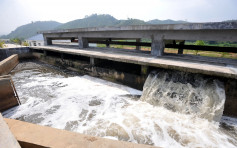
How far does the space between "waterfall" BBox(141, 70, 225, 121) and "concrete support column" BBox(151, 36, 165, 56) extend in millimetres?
2078

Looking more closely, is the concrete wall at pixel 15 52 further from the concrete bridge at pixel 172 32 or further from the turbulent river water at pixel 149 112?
the turbulent river water at pixel 149 112

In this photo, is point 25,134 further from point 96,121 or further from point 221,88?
point 221,88

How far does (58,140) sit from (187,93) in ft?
16.0

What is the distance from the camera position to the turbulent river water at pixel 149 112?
3826 mm

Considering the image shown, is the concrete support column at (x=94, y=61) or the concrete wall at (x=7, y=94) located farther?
the concrete support column at (x=94, y=61)

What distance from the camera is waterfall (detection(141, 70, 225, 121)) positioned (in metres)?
4.37

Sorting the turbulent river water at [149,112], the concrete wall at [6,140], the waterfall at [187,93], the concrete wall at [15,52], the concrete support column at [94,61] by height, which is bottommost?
the turbulent river water at [149,112]

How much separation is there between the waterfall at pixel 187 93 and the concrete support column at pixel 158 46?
2.08 metres

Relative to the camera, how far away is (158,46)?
24.9 feet

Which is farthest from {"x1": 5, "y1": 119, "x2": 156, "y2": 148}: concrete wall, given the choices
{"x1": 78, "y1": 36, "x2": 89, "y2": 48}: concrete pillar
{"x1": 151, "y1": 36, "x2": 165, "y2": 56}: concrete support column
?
{"x1": 78, "y1": 36, "x2": 89, "y2": 48}: concrete pillar

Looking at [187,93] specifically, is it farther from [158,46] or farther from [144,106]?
[158,46]

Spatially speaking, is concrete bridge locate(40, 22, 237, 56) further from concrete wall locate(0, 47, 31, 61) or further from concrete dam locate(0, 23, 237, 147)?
concrete wall locate(0, 47, 31, 61)

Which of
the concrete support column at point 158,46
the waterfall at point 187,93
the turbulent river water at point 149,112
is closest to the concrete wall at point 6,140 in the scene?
the turbulent river water at point 149,112

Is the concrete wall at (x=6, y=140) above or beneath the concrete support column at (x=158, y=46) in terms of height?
beneath
